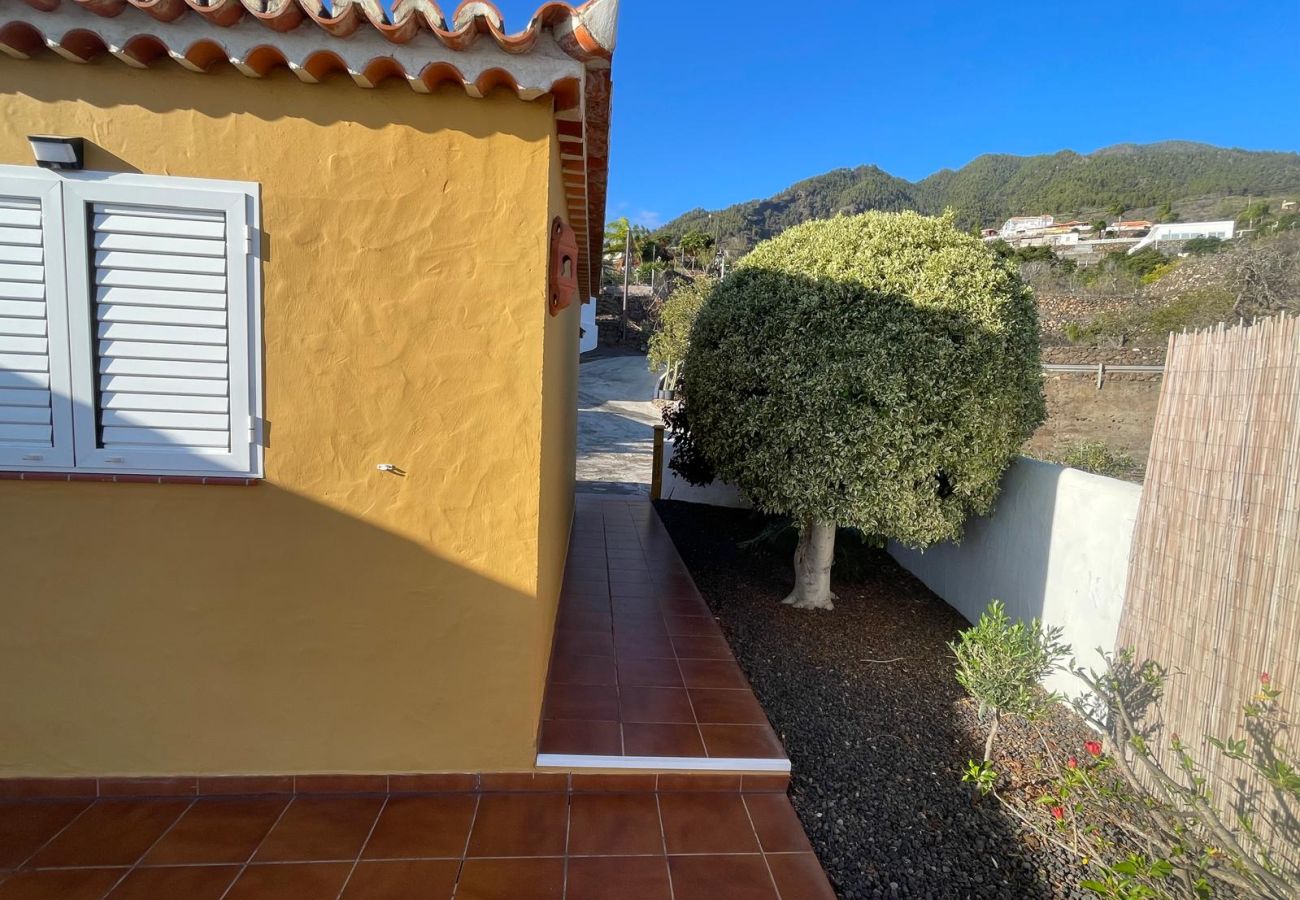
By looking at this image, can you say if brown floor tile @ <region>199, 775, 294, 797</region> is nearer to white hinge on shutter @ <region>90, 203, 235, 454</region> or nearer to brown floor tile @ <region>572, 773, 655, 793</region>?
brown floor tile @ <region>572, 773, 655, 793</region>

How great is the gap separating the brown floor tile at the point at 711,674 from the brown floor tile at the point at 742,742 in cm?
56

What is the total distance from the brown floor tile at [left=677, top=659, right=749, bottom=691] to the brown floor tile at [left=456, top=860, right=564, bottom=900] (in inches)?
70.5

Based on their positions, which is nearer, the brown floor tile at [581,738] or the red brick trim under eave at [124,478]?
the red brick trim under eave at [124,478]

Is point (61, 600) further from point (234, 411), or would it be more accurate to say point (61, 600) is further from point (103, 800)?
point (234, 411)

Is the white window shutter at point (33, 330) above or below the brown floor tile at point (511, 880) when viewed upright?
above

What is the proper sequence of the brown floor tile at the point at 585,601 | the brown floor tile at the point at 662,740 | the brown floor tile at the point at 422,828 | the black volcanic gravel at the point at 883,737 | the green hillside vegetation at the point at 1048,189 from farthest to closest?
the green hillside vegetation at the point at 1048,189
the brown floor tile at the point at 585,601
the brown floor tile at the point at 662,740
the black volcanic gravel at the point at 883,737
the brown floor tile at the point at 422,828

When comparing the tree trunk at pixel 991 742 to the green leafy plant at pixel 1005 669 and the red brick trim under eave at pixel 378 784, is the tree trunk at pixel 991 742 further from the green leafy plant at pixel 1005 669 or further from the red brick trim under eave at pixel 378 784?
the red brick trim under eave at pixel 378 784

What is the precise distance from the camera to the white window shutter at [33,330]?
9.46ft

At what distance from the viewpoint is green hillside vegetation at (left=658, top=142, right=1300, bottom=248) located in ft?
166

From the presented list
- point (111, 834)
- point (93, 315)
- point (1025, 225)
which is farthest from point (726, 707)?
point (1025, 225)

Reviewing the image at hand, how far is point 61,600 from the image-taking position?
123 inches

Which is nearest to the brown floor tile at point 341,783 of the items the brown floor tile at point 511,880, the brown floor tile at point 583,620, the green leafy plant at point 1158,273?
the brown floor tile at point 511,880

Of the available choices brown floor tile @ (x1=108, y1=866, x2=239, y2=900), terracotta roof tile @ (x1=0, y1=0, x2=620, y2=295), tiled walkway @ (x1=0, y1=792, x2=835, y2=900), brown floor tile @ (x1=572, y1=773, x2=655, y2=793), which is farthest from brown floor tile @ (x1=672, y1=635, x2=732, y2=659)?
terracotta roof tile @ (x1=0, y1=0, x2=620, y2=295)

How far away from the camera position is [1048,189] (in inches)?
2501
